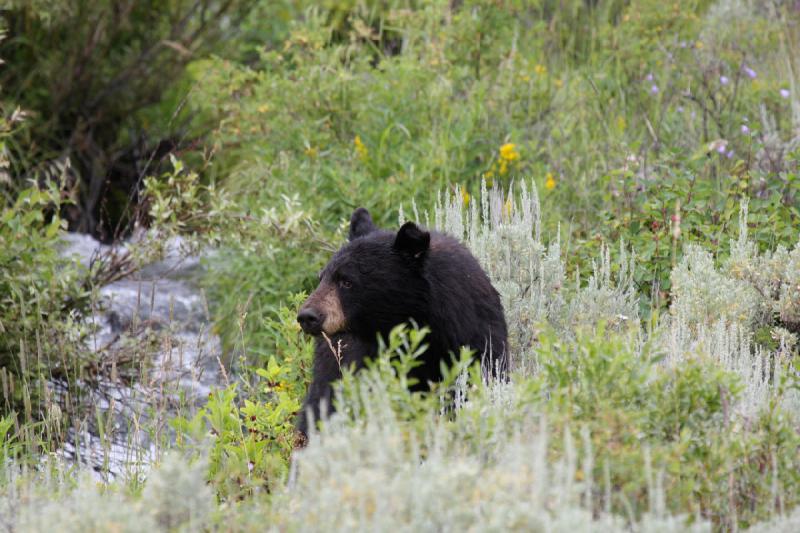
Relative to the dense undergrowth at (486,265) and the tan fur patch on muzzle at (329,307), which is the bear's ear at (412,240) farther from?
the dense undergrowth at (486,265)

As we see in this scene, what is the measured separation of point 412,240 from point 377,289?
0.94 feet

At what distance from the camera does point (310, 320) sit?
16.3 feet

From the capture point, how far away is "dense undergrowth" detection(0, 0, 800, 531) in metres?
3.17

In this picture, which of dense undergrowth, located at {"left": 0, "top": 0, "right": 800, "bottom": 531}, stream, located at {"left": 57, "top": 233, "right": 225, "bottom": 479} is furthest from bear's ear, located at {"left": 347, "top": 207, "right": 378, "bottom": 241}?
stream, located at {"left": 57, "top": 233, "right": 225, "bottom": 479}

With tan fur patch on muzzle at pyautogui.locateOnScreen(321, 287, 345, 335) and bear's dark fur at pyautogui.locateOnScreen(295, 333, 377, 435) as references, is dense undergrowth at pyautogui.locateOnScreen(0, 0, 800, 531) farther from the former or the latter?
tan fur patch on muzzle at pyautogui.locateOnScreen(321, 287, 345, 335)

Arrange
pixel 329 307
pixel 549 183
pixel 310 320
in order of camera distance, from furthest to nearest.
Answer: pixel 549 183
pixel 329 307
pixel 310 320

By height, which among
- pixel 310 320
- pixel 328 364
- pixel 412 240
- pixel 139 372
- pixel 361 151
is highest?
pixel 361 151

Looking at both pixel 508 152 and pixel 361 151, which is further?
pixel 361 151

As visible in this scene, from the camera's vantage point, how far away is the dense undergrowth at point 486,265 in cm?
317

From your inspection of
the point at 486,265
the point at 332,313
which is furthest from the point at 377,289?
the point at 486,265

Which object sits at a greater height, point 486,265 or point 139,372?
point 486,265

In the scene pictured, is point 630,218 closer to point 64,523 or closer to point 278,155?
point 278,155

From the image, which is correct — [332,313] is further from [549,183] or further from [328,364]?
[549,183]

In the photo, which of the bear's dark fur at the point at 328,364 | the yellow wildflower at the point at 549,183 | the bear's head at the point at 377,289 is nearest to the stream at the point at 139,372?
the bear's dark fur at the point at 328,364
